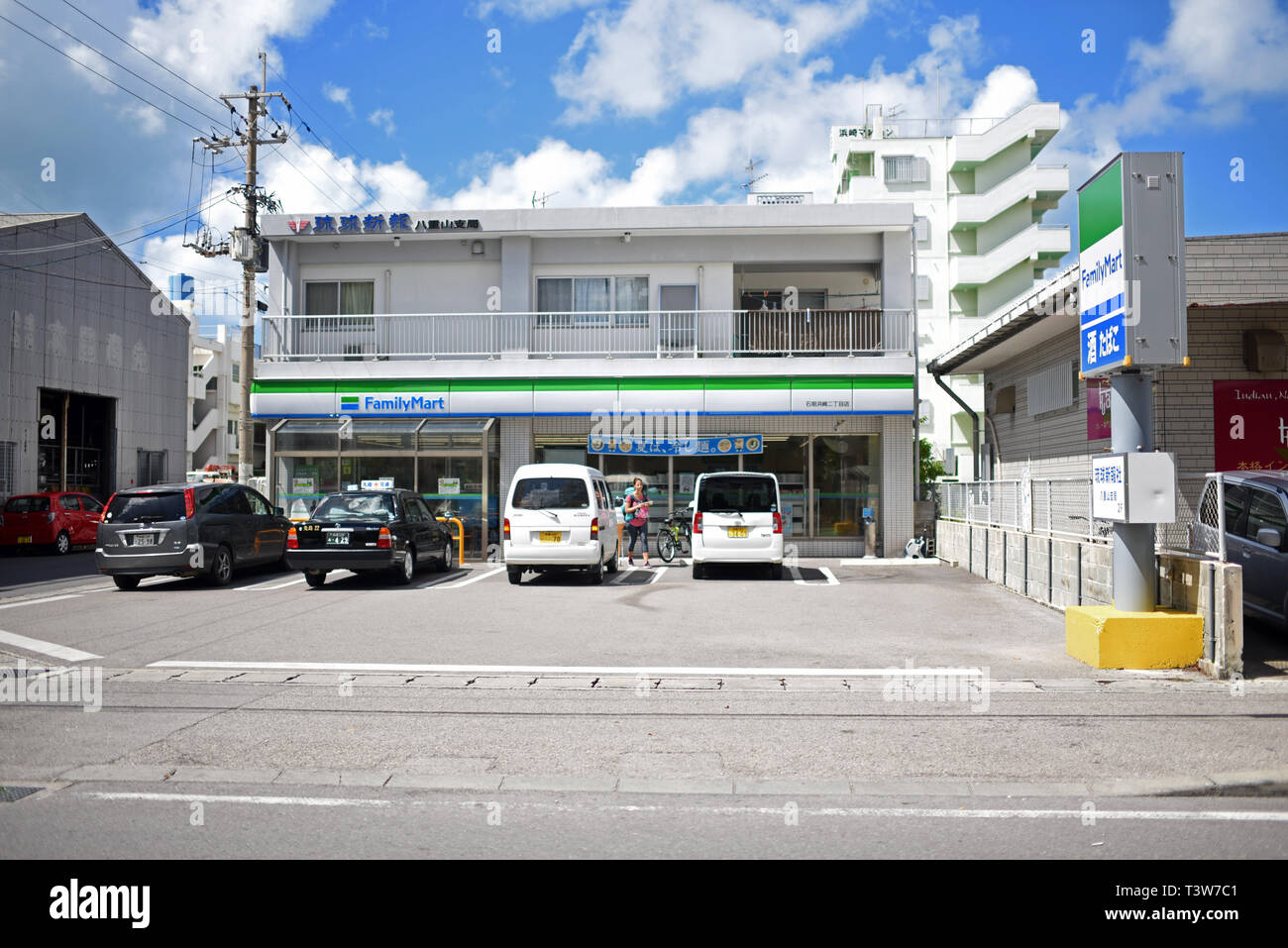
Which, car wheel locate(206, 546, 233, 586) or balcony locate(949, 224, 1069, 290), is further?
balcony locate(949, 224, 1069, 290)

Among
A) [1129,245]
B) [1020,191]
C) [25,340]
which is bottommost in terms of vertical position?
[1129,245]

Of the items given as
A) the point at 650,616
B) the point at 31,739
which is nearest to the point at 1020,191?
the point at 650,616

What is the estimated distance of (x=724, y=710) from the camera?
732cm

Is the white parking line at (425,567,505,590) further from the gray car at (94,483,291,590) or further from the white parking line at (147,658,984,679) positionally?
the white parking line at (147,658,984,679)

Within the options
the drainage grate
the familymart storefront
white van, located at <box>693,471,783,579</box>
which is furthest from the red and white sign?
the drainage grate

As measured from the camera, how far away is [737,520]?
16.6 metres

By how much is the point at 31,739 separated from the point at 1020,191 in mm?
48889

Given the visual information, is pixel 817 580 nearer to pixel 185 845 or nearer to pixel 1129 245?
pixel 1129 245

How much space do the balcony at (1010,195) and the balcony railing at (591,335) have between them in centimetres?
2956

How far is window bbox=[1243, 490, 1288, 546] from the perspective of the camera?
9.91m

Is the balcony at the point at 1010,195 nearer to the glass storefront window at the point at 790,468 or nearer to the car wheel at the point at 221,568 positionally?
the glass storefront window at the point at 790,468

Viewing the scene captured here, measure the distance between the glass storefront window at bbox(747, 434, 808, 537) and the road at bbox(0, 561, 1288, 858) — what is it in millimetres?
10062

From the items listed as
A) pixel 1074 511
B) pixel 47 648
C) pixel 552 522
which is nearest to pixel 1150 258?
pixel 1074 511

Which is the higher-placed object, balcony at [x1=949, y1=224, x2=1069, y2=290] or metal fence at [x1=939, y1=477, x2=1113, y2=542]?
balcony at [x1=949, y1=224, x2=1069, y2=290]
